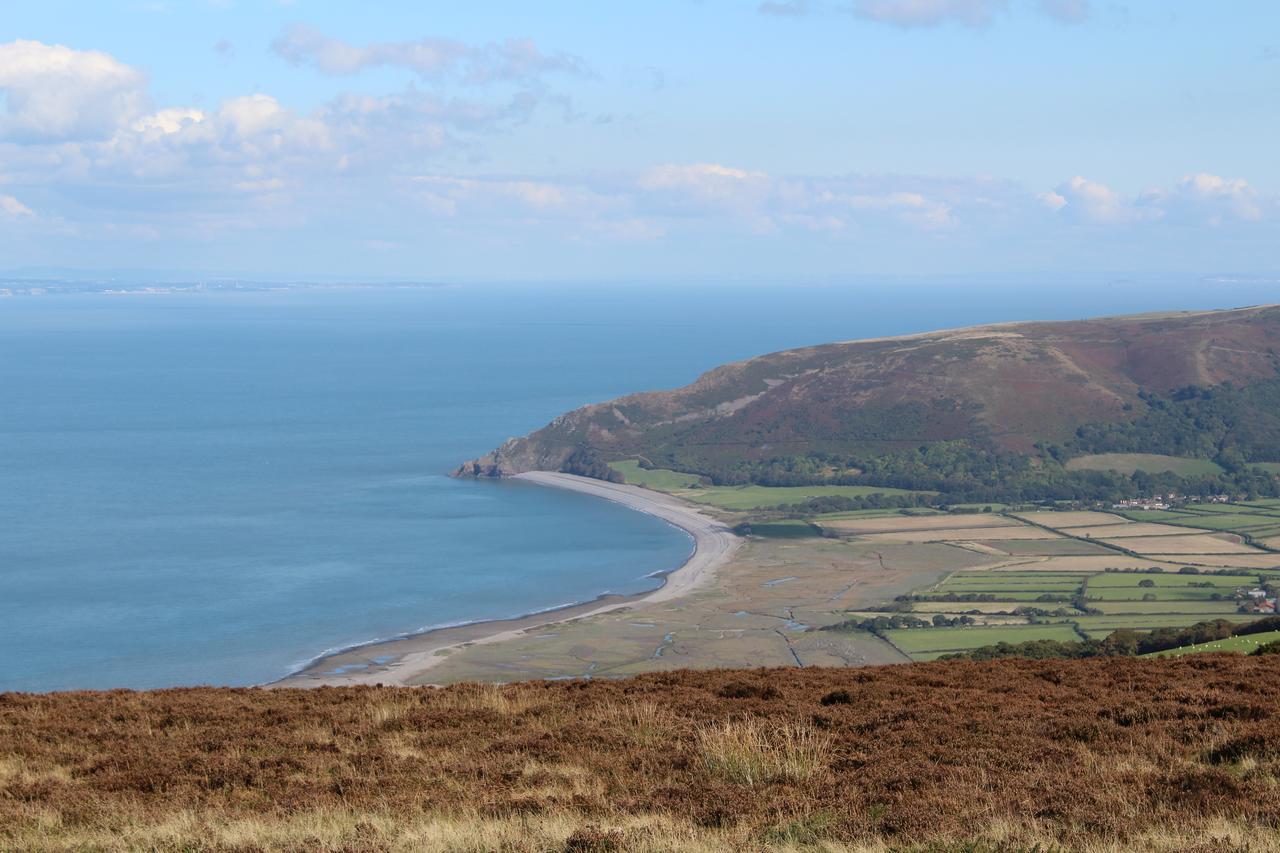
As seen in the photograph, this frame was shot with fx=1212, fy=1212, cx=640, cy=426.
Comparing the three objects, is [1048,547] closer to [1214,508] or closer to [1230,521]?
[1230,521]

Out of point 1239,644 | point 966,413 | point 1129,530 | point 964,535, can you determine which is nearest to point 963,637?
point 964,535

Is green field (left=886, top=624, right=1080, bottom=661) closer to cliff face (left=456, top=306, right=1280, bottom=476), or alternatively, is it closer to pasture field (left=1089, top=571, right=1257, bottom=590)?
pasture field (left=1089, top=571, right=1257, bottom=590)

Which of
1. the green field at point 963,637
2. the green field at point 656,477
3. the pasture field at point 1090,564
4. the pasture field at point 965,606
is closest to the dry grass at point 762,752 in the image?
the green field at point 963,637

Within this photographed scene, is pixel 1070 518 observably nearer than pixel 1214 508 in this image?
Yes

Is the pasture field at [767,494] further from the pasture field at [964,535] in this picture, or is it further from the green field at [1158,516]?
the green field at [1158,516]

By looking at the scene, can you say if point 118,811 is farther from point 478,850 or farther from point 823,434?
point 823,434
